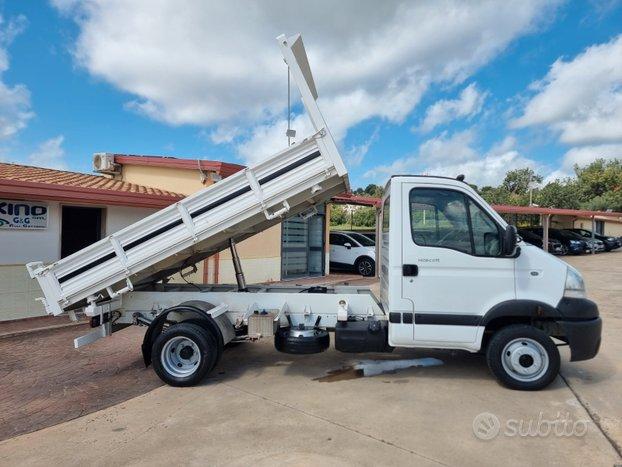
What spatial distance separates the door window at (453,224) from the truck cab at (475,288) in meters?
0.01

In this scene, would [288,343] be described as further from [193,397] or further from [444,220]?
[444,220]

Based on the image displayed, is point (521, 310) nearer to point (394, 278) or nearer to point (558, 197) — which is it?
point (394, 278)

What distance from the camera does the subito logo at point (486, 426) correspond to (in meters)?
3.96

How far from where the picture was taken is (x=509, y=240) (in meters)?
4.68

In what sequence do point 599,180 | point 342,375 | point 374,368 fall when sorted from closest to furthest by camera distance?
point 342,375 → point 374,368 → point 599,180

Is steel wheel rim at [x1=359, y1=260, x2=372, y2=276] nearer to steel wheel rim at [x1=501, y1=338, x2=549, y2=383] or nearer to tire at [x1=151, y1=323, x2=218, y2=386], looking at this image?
steel wheel rim at [x1=501, y1=338, x2=549, y2=383]

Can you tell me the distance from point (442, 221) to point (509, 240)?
72 cm

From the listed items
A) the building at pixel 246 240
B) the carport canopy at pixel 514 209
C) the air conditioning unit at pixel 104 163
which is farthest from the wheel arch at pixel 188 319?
the air conditioning unit at pixel 104 163

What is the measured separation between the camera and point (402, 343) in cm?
501

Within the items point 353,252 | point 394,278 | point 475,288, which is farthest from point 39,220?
point 353,252

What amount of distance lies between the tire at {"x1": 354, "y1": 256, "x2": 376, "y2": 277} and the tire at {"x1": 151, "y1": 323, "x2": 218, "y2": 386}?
39.1 ft

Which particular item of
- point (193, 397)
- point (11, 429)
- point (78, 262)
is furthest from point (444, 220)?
point (11, 429)

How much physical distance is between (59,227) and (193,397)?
6071 millimetres

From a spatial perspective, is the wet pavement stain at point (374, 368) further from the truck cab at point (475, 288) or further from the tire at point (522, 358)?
the tire at point (522, 358)
